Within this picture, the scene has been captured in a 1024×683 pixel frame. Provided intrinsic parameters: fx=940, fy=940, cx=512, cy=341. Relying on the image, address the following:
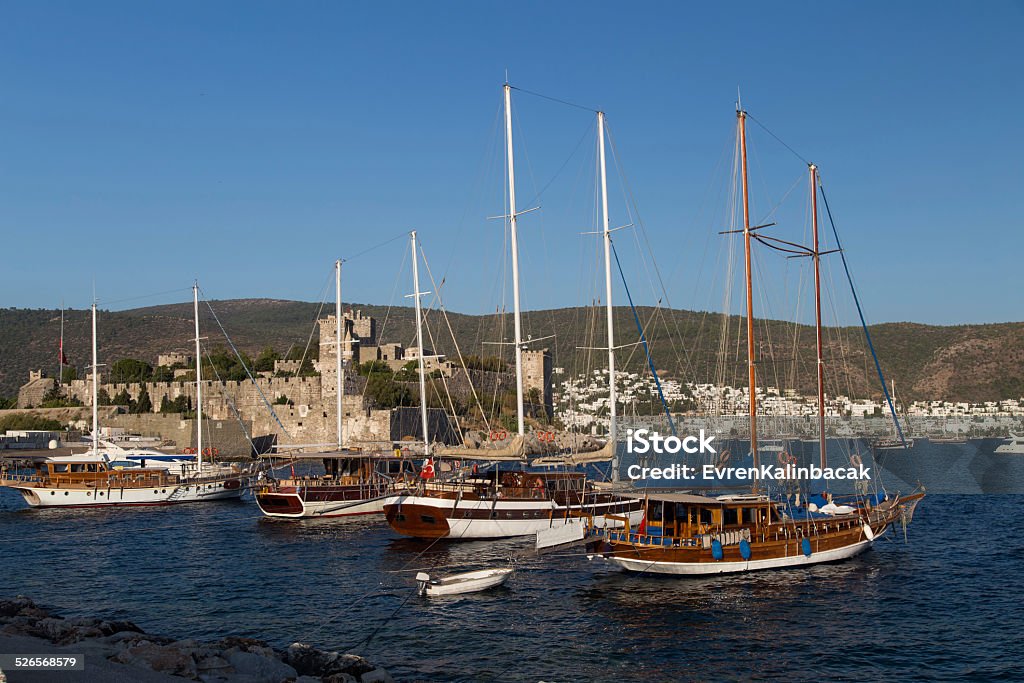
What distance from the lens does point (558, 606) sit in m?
18.2

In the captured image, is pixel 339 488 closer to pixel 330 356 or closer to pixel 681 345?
pixel 330 356

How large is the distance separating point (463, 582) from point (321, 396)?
43563 mm

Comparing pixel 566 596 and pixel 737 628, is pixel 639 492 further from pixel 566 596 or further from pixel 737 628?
pixel 737 628

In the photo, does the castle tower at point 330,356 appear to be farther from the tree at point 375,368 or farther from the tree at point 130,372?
the tree at point 130,372

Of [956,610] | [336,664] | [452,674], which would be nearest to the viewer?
[336,664]

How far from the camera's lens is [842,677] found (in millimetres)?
14000

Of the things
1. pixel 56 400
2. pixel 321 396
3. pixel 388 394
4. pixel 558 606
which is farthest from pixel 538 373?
pixel 558 606

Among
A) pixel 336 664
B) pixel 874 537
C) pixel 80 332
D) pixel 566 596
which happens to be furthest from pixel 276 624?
pixel 80 332

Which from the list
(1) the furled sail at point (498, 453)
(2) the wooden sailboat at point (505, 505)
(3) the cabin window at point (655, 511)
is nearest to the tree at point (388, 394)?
(1) the furled sail at point (498, 453)

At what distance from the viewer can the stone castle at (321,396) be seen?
59.3 metres

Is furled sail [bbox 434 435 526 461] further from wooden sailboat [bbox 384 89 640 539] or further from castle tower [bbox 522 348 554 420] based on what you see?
castle tower [bbox 522 348 554 420]

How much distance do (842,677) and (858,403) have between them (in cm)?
10810

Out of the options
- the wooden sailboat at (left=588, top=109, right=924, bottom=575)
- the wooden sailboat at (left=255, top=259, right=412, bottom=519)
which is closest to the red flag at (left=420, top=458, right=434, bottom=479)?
the wooden sailboat at (left=255, top=259, right=412, bottom=519)

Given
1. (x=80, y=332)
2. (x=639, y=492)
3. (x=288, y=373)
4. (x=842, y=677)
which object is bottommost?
(x=842, y=677)
